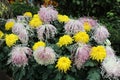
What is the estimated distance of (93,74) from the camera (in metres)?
3.77

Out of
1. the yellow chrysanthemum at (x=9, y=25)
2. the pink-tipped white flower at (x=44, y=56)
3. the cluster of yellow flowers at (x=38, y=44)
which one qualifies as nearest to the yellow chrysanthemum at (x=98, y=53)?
the pink-tipped white flower at (x=44, y=56)

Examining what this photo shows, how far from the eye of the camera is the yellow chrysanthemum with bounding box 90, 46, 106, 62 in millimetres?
3834

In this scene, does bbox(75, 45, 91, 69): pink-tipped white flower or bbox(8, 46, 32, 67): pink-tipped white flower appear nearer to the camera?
bbox(75, 45, 91, 69): pink-tipped white flower

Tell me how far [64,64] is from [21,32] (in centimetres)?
83

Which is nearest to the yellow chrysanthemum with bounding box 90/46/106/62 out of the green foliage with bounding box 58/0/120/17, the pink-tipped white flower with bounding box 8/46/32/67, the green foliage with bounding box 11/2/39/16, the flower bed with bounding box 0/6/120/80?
the flower bed with bounding box 0/6/120/80

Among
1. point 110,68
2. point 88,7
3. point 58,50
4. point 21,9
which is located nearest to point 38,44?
point 58,50

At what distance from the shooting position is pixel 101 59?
3.83 meters

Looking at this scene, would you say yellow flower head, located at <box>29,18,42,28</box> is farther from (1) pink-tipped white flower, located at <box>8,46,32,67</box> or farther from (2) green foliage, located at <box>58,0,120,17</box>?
(2) green foliage, located at <box>58,0,120,17</box>

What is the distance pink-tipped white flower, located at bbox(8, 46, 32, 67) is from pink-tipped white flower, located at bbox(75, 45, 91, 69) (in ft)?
1.76

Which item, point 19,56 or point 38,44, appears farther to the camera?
point 38,44

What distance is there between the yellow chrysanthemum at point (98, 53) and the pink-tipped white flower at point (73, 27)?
0.46 m

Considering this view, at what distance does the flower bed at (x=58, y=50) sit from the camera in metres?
3.84

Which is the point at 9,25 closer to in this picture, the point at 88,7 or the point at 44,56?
the point at 44,56

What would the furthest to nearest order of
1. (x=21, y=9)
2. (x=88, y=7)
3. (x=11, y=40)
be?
(x=88, y=7) < (x=21, y=9) < (x=11, y=40)
